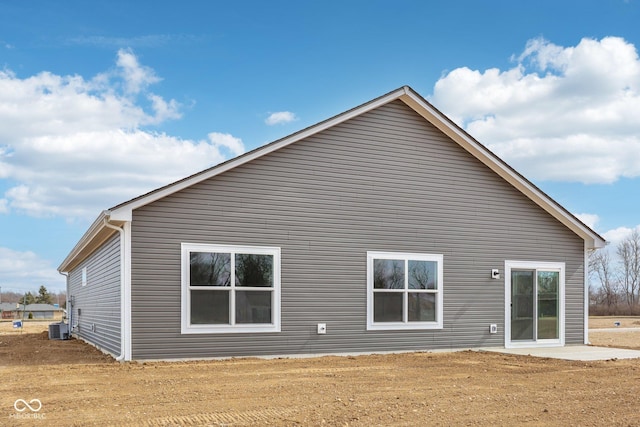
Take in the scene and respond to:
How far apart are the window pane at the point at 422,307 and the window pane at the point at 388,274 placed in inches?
16.8

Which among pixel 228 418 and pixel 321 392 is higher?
pixel 228 418

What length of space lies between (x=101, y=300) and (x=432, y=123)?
8.46m

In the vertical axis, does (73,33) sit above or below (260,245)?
above

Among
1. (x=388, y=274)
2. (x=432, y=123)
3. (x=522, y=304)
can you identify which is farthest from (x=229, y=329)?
(x=522, y=304)

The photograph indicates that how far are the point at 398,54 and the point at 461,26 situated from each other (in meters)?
2.11

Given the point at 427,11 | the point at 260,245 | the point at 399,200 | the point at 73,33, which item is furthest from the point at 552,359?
the point at 73,33

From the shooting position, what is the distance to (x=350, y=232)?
42.0 ft

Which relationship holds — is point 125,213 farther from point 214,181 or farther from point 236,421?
point 236,421

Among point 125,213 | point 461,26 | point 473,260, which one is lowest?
point 473,260

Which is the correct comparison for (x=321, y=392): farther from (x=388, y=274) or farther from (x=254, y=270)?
(x=388, y=274)

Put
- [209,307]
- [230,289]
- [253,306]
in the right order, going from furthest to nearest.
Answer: [253,306] → [230,289] → [209,307]

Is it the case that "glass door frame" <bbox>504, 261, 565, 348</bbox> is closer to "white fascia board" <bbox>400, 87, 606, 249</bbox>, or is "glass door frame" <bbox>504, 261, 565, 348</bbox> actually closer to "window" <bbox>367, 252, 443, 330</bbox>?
"white fascia board" <bbox>400, 87, 606, 249</bbox>

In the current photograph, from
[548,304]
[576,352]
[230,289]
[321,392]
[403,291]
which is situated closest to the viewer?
[321,392]

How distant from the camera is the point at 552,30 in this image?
15109 mm
